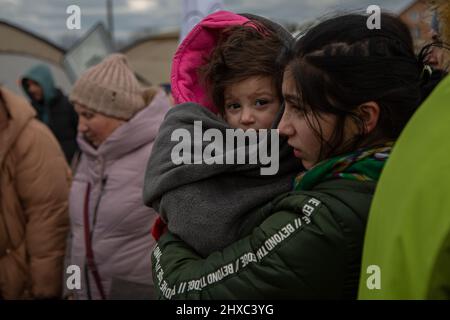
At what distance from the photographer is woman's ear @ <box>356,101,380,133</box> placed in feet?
3.48

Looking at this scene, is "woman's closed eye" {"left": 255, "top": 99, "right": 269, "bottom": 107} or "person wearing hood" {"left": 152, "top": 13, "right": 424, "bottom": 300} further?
"woman's closed eye" {"left": 255, "top": 99, "right": 269, "bottom": 107}

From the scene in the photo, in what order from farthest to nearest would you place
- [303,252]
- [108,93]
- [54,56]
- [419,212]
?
1. [54,56]
2. [108,93]
3. [303,252]
4. [419,212]

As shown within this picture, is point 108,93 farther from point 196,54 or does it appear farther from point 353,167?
point 353,167

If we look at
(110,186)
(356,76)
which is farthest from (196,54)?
(110,186)

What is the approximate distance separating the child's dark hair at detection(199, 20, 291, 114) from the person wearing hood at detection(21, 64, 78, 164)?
398 cm

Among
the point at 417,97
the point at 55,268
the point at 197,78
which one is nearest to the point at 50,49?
the point at 55,268

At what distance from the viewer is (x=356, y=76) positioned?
1045 millimetres

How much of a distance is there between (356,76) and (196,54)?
2.35 feet

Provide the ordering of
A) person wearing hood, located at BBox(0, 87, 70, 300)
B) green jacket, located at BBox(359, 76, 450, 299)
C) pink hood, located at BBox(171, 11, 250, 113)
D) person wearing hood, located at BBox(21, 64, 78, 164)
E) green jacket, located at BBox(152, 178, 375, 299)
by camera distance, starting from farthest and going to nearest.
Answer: person wearing hood, located at BBox(21, 64, 78, 164)
person wearing hood, located at BBox(0, 87, 70, 300)
pink hood, located at BBox(171, 11, 250, 113)
green jacket, located at BBox(152, 178, 375, 299)
green jacket, located at BBox(359, 76, 450, 299)

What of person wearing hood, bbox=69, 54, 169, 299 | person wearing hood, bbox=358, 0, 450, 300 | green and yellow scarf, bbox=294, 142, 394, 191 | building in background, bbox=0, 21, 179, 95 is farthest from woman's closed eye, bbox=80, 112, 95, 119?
building in background, bbox=0, 21, 179, 95

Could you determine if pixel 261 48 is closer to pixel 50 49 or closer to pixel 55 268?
pixel 55 268

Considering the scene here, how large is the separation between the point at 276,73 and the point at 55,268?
191 cm

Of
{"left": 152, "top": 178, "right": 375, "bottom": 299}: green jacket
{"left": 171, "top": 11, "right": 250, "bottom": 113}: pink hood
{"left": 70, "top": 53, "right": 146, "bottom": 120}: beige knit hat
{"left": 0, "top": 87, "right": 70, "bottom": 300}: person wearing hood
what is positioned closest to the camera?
{"left": 152, "top": 178, "right": 375, "bottom": 299}: green jacket

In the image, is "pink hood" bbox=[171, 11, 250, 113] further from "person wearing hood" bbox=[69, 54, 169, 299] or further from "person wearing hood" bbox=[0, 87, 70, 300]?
"person wearing hood" bbox=[0, 87, 70, 300]
